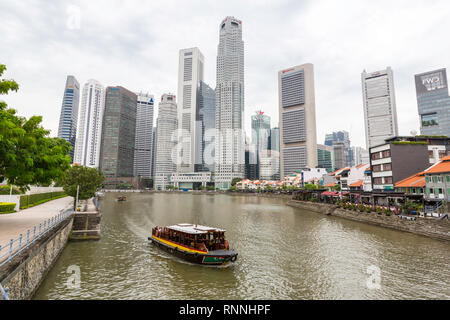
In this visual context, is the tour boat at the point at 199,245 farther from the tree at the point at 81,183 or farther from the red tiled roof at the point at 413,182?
the red tiled roof at the point at 413,182

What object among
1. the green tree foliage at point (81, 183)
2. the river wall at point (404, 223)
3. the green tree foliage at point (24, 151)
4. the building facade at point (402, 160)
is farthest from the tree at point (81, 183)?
the building facade at point (402, 160)

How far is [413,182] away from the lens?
4184cm

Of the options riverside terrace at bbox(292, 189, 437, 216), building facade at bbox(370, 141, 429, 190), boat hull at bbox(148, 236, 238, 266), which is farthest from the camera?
building facade at bbox(370, 141, 429, 190)

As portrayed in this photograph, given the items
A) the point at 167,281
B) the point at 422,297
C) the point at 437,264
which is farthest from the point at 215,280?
the point at 437,264

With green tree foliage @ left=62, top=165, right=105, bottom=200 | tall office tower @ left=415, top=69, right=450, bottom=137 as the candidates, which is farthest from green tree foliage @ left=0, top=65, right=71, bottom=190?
tall office tower @ left=415, top=69, right=450, bottom=137

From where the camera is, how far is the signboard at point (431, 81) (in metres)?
181

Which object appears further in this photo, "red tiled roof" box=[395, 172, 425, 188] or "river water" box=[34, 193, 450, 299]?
"red tiled roof" box=[395, 172, 425, 188]

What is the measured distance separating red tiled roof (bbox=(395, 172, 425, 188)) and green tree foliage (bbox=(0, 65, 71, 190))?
167ft

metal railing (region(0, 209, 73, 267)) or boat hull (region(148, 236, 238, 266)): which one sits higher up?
metal railing (region(0, 209, 73, 267))

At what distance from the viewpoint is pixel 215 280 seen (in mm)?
17875

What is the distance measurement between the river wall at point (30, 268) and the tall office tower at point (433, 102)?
21837 centimetres

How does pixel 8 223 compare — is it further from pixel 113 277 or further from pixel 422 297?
pixel 422 297

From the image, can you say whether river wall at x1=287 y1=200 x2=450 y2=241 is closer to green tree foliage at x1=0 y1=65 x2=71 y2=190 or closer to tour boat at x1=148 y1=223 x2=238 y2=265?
tour boat at x1=148 y1=223 x2=238 y2=265

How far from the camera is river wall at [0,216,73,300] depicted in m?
11.1
